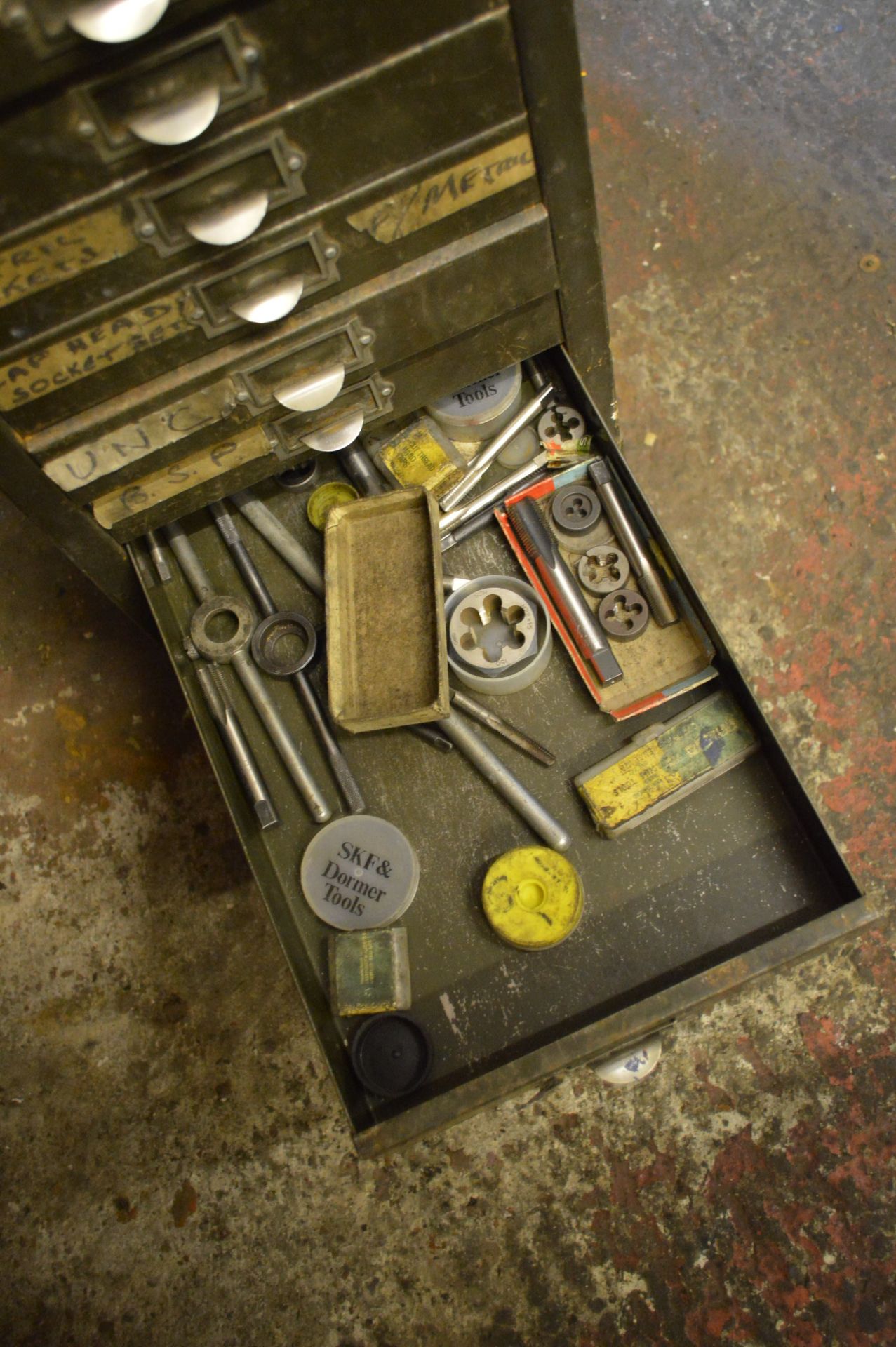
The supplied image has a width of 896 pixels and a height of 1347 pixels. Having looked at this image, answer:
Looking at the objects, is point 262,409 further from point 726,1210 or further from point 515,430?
point 726,1210

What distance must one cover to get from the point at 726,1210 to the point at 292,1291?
23.9 inches

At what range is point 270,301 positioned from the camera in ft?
2.57

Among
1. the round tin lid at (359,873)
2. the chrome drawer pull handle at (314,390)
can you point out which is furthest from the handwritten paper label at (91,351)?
the round tin lid at (359,873)

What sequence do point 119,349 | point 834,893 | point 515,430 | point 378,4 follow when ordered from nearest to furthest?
point 378,4, point 119,349, point 834,893, point 515,430

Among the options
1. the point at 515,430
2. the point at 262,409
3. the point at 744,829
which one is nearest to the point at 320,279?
the point at 262,409

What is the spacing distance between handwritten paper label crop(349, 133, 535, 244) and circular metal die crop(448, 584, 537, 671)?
1.30 ft

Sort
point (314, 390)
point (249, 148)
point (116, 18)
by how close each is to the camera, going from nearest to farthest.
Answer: point (116, 18), point (249, 148), point (314, 390)

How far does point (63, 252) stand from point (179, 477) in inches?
11.7

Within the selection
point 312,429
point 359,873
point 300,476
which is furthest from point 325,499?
point 359,873

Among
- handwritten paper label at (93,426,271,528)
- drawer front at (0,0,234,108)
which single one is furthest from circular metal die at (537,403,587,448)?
drawer front at (0,0,234,108)

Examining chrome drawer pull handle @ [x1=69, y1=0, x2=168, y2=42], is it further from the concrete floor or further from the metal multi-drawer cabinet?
the concrete floor

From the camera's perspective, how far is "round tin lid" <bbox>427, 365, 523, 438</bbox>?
1.12 m

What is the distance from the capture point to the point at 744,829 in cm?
97

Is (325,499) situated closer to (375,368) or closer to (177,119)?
(375,368)
